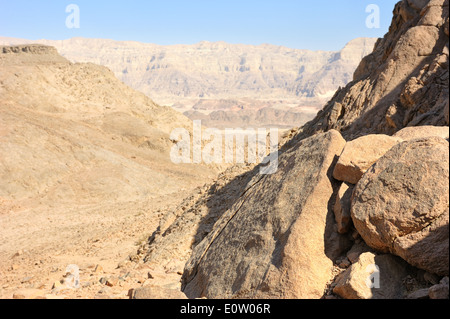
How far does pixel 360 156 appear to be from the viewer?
5324mm

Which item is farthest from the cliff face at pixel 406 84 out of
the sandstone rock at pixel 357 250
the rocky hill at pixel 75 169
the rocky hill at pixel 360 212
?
the rocky hill at pixel 75 169

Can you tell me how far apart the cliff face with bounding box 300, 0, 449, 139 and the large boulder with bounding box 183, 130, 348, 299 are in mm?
2144

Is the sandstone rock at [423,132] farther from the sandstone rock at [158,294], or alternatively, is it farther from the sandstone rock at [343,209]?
the sandstone rock at [158,294]

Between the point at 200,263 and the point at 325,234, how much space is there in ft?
7.93

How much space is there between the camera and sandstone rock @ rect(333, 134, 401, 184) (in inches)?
205

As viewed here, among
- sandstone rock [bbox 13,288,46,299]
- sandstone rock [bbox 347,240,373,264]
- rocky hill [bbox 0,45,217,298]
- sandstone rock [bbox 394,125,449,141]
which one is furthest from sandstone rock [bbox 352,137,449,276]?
rocky hill [bbox 0,45,217,298]

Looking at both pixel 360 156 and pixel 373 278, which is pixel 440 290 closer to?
pixel 373 278

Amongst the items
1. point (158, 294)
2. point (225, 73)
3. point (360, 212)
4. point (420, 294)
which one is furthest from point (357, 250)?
point (225, 73)

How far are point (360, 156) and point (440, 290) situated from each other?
2066mm

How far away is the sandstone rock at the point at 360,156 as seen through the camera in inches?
205

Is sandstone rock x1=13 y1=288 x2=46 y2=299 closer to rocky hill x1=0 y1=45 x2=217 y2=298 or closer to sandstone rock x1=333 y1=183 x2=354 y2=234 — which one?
rocky hill x1=0 y1=45 x2=217 y2=298

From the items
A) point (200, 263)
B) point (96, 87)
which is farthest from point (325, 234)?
point (96, 87)

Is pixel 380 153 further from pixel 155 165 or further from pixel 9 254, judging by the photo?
pixel 155 165
